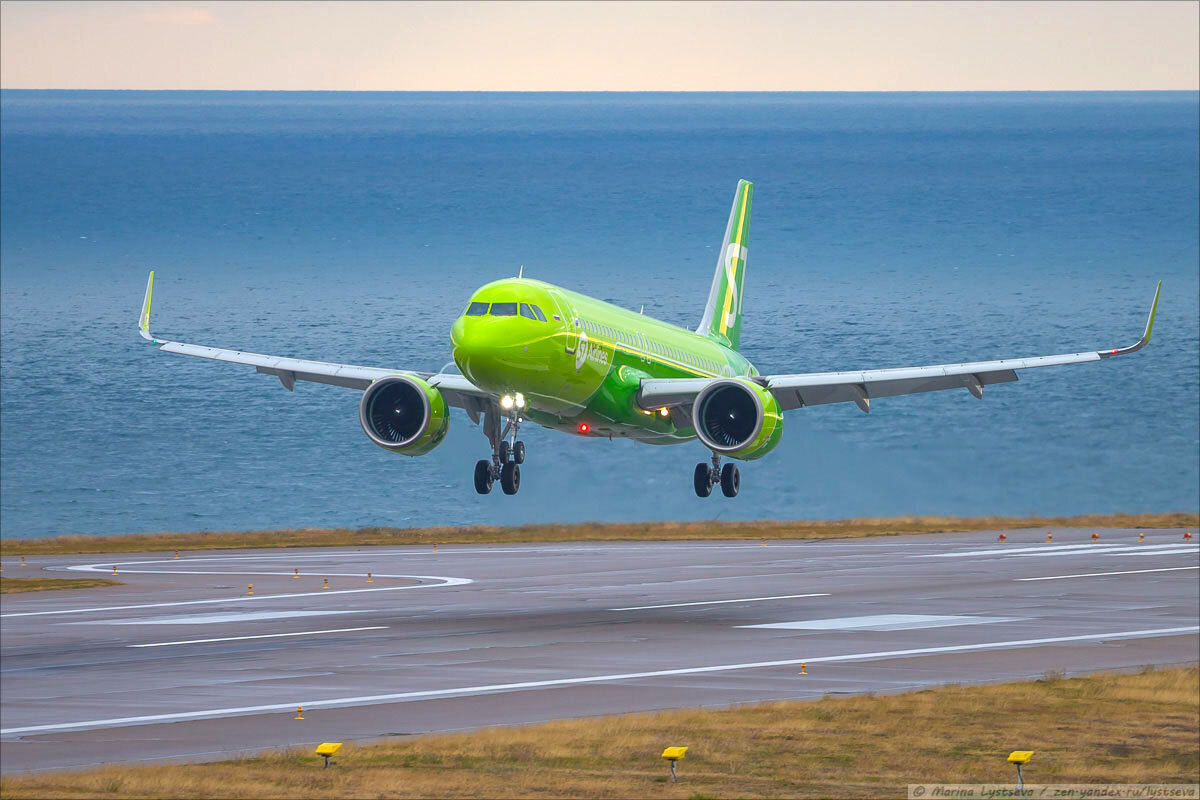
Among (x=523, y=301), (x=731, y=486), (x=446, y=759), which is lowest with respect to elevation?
(x=446, y=759)

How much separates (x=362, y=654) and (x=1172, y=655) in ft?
116

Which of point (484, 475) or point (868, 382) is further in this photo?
point (868, 382)

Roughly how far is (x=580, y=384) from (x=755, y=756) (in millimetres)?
12652

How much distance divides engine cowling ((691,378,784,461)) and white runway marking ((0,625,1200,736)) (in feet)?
42.8

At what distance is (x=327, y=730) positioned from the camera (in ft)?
190

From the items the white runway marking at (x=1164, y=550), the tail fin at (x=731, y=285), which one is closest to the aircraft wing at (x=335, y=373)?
the tail fin at (x=731, y=285)

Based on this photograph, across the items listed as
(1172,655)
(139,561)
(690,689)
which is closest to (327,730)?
(690,689)

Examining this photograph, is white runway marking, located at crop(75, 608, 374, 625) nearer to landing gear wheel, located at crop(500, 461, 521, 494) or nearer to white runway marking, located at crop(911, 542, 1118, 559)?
landing gear wheel, located at crop(500, 461, 521, 494)

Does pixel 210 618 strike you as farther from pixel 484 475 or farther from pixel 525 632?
pixel 484 475

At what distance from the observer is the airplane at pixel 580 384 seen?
5266 cm

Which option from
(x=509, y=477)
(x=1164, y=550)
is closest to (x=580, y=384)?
(x=509, y=477)

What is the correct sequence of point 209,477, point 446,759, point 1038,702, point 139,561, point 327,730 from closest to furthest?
1. point 446,759
2. point 327,730
3. point 1038,702
4. point 139,561
5. point 209,477

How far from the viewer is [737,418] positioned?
60.4 metres

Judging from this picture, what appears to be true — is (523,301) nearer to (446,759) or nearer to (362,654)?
(446,759)
